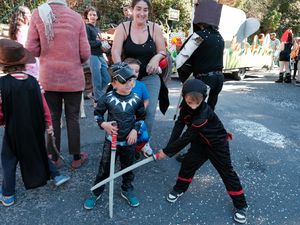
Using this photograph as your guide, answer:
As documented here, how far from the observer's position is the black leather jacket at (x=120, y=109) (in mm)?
2510

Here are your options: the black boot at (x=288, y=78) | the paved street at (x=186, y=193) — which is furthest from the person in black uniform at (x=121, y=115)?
the black boot at (x=288, y=78)

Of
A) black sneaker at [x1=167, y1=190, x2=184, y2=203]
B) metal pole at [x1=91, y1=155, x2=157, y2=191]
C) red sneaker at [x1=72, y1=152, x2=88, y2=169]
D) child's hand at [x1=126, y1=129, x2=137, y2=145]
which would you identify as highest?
child's hand at [x1=126, y1=129, x2=137, y2=145]

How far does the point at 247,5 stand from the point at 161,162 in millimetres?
21612

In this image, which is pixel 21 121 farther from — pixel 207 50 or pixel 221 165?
pixel 207 50

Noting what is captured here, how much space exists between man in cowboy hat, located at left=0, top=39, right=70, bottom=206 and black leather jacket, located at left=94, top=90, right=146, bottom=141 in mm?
544

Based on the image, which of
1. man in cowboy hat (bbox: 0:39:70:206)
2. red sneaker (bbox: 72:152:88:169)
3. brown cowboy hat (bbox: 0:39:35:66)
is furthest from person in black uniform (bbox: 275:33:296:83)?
brown cowboy hat (bbox: 0:39:35:66)

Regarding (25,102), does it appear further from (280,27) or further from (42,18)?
(280,27)

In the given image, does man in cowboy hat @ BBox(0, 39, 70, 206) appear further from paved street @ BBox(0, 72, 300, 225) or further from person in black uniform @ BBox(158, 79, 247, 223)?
person in black uniform @ BBox(158, 79, 247, 223)

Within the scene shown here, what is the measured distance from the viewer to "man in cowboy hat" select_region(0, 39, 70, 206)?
2432mm

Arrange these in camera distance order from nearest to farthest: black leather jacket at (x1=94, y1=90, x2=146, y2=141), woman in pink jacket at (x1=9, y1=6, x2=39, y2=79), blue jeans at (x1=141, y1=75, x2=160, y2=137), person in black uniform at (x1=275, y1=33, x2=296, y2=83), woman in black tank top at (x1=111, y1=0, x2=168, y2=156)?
1. black leather jacket at (x1=94, y1=90, x2=146, y2=141)
2. woman in black tank top at (x1=111, y1=0, x2=168, y2=156)
3. blue jeans at (x1=141, y1=75, x2=160, y2=137)
4. woman in pink jacket at (x1=9, y1=6, x2=39, y2=79)
5. person in black uniform at (x1=275, y1=33, x2=296, y2=83)

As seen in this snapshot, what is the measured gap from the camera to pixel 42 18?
9.26 feet

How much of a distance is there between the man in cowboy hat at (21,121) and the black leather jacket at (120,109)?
54 centimetres

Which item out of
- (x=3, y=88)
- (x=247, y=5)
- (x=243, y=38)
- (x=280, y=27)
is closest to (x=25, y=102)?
(x=3, y=88)

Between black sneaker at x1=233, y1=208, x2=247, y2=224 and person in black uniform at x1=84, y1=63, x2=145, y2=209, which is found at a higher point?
person in black uniform at x1=84, y1=63, x2=145, y2=209
